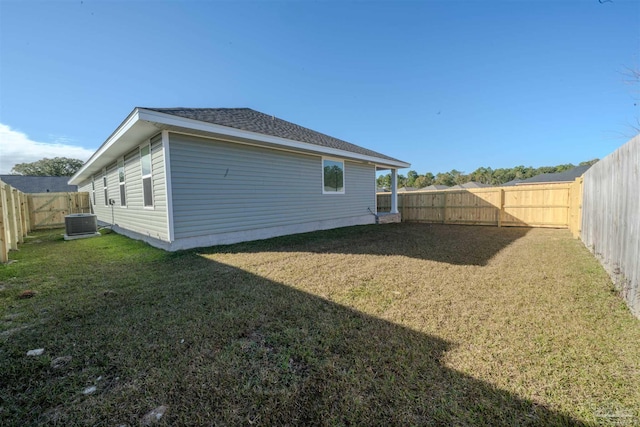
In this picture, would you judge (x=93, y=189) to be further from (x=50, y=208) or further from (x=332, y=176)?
(x=332, y=176)

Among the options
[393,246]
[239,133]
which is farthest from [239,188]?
[393,246]

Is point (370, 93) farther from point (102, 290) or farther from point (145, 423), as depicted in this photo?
point (145, 423)

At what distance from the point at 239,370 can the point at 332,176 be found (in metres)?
8.33

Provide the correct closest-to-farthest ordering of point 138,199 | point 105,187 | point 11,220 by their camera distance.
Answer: point 11,220, point 138,199, point 105,187

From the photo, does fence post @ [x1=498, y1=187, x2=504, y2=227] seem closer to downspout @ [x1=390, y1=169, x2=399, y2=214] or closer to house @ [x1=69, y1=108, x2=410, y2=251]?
downspout @ [x1=390, y1=169, x2=399, y2=214]

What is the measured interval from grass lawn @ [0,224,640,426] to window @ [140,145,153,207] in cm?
265

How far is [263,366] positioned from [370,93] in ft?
45.6

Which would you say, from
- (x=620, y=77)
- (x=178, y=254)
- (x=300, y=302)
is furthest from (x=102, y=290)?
(x=620, y=77)

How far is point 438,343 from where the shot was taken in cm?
211

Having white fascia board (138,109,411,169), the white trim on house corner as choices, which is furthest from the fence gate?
white fascia board (138,109,411,169)

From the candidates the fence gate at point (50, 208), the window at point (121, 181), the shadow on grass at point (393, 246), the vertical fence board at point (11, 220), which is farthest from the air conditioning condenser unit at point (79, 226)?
the fence gate at point (50, 208)

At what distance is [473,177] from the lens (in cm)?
6444

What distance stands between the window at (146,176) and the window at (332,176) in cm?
532

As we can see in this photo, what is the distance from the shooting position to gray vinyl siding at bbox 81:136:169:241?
575 centimetres
